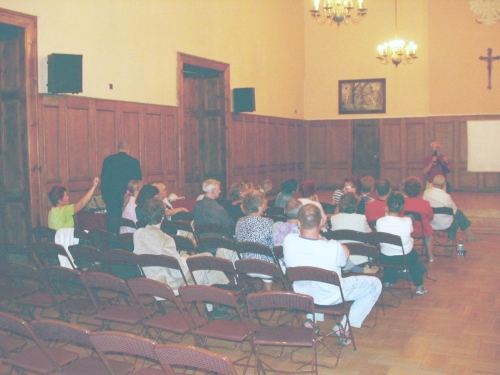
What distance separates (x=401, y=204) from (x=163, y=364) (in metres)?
3.98

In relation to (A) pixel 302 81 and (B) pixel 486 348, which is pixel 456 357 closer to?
(B) pixel 486 348

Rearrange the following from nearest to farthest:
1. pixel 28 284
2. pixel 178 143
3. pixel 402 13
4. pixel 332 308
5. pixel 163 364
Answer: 1. pixel 163 364
2. pixel 332 308
3. pixel 28 284
4. pixel 178 143
5. pixel 402 13

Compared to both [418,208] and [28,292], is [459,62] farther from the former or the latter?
[28,292]

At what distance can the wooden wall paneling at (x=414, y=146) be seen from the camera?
1695 cm

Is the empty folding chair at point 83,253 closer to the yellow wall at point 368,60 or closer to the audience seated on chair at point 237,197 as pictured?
the audience seated on chair at point 237,197

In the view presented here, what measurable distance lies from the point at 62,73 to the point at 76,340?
5921mm

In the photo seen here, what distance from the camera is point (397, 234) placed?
6.26 metres

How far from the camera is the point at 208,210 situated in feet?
22.5

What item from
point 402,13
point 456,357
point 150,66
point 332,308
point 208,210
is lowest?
point 456,357

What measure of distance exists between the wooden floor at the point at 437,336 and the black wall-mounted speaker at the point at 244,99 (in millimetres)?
6900

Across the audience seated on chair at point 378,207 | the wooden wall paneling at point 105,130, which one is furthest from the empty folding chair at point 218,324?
the wooden wall paneling at point 105,130

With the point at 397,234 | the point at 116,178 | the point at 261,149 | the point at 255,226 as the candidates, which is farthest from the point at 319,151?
the point at 255,226

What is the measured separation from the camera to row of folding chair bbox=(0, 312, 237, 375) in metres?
2.79

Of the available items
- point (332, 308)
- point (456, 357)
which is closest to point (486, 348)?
point (456, 357)
